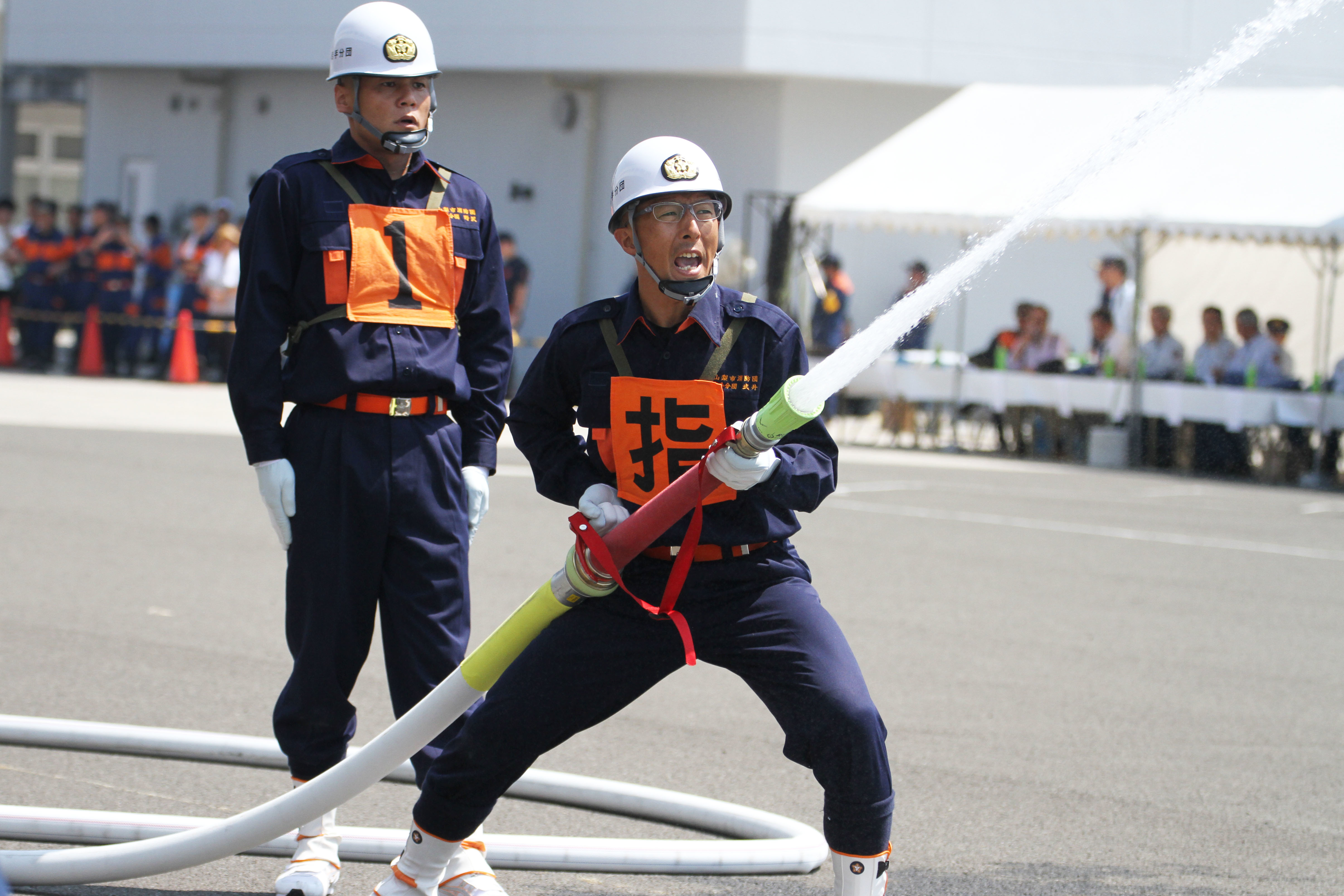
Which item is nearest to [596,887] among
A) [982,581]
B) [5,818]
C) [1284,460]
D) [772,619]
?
[772,619]

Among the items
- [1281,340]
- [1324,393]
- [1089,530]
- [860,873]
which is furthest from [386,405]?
[1281,340]

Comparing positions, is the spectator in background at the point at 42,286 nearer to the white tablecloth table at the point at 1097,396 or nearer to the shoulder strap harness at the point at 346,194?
the white tablecloth table at the point at 1097,396

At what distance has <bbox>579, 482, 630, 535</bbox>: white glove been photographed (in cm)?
369

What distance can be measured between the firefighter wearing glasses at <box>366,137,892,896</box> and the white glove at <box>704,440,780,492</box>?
47 millimetres

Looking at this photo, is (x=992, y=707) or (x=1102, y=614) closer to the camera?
(x=992, y=707)

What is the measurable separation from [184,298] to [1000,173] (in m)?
11.1

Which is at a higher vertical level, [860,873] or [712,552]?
[712,552]

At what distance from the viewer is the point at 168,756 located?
5.43 meters

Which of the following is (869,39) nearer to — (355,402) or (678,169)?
(355,402)

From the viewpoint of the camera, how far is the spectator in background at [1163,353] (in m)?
18.2

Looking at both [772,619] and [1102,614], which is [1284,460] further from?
[772,619]

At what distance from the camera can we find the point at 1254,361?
17.6 metres

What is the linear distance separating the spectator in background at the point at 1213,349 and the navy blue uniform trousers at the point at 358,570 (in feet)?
49.2

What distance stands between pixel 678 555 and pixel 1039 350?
613 inches
